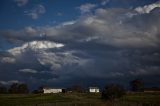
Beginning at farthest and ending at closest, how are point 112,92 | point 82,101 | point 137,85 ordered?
point 137,85, point 112,92, point 82,101

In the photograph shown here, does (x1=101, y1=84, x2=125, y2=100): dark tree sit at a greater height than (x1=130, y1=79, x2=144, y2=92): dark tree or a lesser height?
lesser

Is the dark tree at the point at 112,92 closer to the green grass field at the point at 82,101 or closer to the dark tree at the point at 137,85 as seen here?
the green grass field at the point at 82,101

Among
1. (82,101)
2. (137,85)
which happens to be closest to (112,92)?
(82,101)

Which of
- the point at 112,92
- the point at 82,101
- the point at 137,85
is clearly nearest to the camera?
the point at 82,101

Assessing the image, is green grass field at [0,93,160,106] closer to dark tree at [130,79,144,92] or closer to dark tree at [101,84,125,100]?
dark tree at [101,84,125,100]

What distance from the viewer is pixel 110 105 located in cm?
5181

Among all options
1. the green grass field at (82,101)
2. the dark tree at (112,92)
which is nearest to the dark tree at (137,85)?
the green grass field at (82,101)

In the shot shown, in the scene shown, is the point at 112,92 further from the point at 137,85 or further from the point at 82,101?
the point at 137,85

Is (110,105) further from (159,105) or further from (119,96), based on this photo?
(119,96)

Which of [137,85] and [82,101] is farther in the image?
[137,85]

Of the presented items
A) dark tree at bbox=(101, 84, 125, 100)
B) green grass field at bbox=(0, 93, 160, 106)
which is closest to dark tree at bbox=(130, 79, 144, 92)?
green grass field at bbox=(0, 93, 160, 106)

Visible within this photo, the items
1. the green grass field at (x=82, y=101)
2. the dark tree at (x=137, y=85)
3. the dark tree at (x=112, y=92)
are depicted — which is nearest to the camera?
the green grass field at (x=82, y=101)

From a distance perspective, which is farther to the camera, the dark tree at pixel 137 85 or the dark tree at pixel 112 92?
the dark tree at pixel 137 85

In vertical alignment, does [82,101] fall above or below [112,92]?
below
